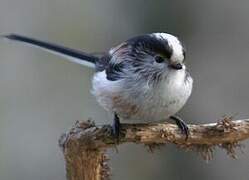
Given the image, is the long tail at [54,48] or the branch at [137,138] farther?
the long tail at [54,48]

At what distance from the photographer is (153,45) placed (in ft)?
5.50

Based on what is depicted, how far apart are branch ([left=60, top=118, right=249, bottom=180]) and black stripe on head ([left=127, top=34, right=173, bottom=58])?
0.66 feet

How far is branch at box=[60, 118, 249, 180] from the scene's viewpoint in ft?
5.24

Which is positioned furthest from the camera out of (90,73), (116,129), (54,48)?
(90,73)

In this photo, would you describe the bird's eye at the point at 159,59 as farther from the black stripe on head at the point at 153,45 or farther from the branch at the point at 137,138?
the branch at the point at 137,138

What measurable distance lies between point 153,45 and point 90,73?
1463 mm

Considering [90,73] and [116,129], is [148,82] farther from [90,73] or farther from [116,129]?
[90,73]

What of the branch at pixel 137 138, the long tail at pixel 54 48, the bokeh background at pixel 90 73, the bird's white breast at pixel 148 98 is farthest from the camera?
the bokeh background at pixel 90 73

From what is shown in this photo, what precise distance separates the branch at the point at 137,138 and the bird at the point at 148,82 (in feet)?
0.10

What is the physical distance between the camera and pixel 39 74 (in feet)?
9.98

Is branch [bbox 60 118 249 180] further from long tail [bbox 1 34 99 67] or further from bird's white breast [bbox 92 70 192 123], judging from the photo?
long tail [bbox 1 34 99 67]

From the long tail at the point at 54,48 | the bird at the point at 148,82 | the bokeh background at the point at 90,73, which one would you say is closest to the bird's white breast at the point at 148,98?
the bird at the point at 148,82

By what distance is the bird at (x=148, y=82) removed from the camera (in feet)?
5.42

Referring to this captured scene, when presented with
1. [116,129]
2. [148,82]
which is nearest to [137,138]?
[116,129]
